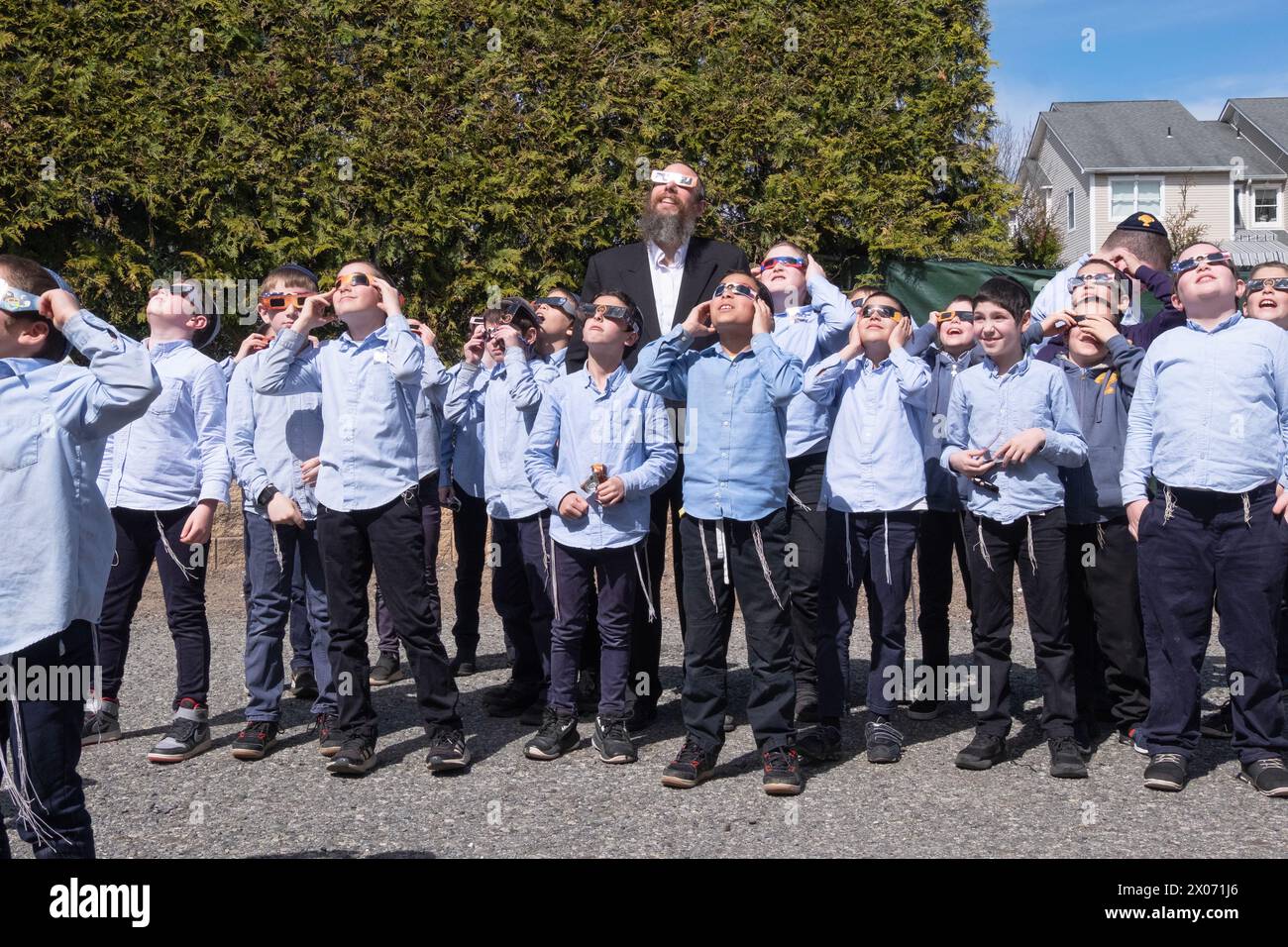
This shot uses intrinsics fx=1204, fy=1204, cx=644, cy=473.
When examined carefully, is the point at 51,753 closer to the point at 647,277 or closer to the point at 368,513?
the point at 368,513

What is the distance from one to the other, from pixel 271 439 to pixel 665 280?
208 centimetres

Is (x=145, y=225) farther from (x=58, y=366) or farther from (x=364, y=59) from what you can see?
(x=58, y=366)

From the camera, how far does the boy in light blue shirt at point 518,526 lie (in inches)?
239

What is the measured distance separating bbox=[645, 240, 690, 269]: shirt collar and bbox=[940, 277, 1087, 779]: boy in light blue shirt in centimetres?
147

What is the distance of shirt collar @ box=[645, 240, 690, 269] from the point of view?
19.9ft

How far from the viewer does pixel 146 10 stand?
30.1 ft

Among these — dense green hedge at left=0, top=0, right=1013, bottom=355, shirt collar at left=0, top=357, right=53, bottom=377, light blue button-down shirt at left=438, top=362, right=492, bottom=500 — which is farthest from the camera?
dense green hedge at left=0, top=0, right=1013, bottom=355

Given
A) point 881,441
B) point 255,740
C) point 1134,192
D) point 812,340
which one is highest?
point 1134,192

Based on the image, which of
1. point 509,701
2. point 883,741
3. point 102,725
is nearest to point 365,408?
point 509,701

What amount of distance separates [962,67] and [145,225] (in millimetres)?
6880

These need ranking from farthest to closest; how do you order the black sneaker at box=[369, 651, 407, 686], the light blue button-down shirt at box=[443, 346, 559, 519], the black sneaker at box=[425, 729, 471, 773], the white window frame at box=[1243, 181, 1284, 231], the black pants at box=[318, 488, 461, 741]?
the white window frame at box=[1243, 181, 1284, 231]
the black sneaker at box=[369, 651, 407, 686]
the light blue button-down shirt at box=[443, 346, 559, 519]
the black pants at box=[318, 488, 461, 741]
the black sneaker at box=[425, 729, 471, 773]

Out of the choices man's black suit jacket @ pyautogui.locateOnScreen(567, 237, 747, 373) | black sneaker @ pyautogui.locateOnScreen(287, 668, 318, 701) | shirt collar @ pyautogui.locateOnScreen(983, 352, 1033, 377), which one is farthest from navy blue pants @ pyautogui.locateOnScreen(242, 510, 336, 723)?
shirt collar @ pyautogui.locateOnScreen(983, 352, 1033, 377)

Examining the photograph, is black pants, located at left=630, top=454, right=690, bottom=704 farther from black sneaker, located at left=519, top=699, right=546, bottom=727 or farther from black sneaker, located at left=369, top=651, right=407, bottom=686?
black sneaker, located at left=369, top=651, right=407, bottom=686

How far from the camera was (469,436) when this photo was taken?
691 cm
